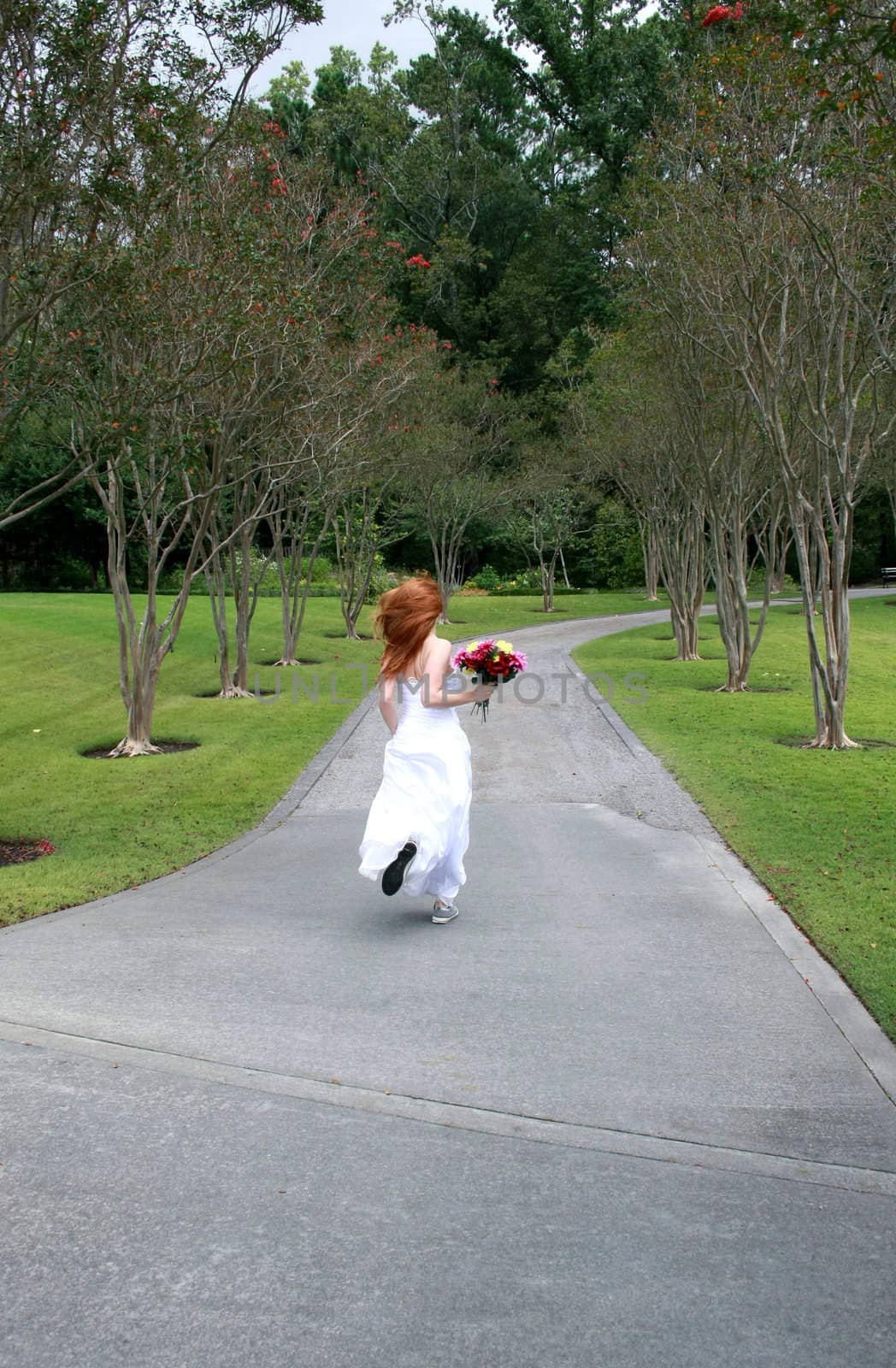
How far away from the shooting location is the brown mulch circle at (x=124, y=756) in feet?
49.4

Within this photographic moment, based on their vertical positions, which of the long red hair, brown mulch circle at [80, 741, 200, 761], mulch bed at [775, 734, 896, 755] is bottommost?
mulch bed at [775, 734, 896, 755]

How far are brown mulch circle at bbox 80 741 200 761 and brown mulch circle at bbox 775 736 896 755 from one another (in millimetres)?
7710

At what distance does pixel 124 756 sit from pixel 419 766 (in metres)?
8.73

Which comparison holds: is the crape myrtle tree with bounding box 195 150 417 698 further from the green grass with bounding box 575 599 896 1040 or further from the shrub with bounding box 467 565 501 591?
the shrub with bounding box 467 565 501 591

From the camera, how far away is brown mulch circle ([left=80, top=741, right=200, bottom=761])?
15055 millimetres

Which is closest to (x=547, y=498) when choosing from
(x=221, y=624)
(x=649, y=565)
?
(x=649, y=565)

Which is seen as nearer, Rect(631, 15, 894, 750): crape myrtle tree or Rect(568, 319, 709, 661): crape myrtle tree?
Rect(631, 15, 894, 750): crape myrtle tree

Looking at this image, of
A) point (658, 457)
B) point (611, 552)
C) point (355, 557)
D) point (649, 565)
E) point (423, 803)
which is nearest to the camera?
point (423, 803)

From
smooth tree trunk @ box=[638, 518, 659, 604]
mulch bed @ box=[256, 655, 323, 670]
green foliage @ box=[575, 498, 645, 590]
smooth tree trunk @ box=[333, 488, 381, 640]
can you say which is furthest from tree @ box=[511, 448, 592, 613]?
mulch bed @ box=[256, 655, 323, 670]

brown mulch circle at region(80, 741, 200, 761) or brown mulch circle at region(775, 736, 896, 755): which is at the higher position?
brown mulch circle at region(80, 741, 200, 761)

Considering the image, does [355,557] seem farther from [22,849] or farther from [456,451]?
[22,849]

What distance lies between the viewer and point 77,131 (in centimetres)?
1050

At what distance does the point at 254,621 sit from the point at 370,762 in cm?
1918

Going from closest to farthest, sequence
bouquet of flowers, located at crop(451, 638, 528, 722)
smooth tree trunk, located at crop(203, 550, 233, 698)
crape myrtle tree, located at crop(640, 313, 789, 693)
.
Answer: bouquet of flowers, located at crop(451, 638, 528, 722)
crape myrtle tree, located at crop(640, 313, 789, 693)
smooth tree trunk, located at crop(203, 550, 233, 698)
